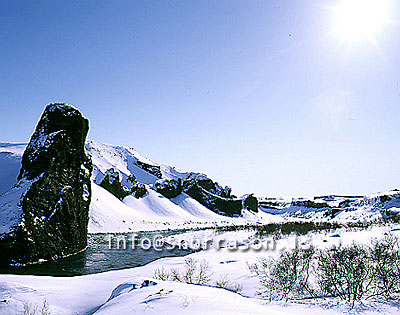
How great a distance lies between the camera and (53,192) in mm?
18656

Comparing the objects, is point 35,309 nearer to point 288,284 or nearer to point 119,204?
point 288,284

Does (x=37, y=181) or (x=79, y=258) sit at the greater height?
(x=37, y=181)

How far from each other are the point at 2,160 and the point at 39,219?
89.9ft

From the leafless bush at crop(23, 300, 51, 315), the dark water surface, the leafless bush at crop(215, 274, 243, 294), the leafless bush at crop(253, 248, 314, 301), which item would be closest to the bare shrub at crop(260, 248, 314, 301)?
the leafless bush at crop(253, 248, 314, 301)

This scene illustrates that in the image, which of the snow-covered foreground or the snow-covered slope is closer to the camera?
the snow-covered foreground

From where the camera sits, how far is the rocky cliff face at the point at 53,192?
50.7 feet

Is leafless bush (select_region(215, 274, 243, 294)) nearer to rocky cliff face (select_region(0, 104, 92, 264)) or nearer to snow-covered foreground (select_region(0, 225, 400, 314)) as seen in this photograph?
snow-covered foreground (select_region(0, 225, 400, 314))

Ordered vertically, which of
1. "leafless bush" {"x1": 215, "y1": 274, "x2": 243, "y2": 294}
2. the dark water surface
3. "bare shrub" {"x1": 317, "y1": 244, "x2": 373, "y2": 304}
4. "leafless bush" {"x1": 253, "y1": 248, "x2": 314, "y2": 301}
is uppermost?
"bare shrub" {"x1": 317, "y1": 244, "x2": 373, "y2": 304}

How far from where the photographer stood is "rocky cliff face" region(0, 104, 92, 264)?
1547 cm

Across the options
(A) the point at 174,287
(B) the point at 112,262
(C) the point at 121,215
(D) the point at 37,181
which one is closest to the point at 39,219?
(D) the point at 37,181

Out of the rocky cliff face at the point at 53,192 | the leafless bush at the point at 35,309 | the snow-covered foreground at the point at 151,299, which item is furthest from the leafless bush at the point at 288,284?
the rocky cliff face at the point at 53,192

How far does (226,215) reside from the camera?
246 ft

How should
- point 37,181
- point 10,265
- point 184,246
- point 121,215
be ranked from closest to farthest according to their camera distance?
1. point 10,265
2. point 37,181
3. point 184,246
4. point 121,215

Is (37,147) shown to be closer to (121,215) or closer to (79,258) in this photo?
(79,258)
